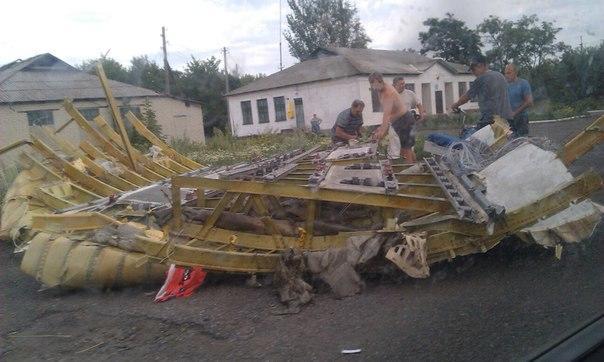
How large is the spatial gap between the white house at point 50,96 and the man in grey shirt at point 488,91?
624 cm

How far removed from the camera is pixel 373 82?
7.75 m

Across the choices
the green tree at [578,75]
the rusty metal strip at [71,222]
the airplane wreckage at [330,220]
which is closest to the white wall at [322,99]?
the green tree at [578,75]

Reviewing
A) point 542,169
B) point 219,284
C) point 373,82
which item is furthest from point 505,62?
point 219,284

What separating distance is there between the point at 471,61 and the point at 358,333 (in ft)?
15.4

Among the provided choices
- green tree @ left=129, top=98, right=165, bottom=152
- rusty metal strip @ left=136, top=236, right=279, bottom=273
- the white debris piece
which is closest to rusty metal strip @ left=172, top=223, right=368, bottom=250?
rusty metal strip @ left=136, top=236, right=279, bottom=273

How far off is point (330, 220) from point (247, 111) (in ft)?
25.6

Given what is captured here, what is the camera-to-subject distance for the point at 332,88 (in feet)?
Result: 38.2

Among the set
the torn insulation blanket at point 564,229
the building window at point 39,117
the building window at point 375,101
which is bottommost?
the torn insulation blanket at point 564,229

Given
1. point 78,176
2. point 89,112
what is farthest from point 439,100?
point 89,112

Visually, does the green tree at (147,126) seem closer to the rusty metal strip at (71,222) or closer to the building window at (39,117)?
the building window at (39,117)

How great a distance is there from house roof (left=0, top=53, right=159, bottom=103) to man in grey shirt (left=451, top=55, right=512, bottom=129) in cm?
610

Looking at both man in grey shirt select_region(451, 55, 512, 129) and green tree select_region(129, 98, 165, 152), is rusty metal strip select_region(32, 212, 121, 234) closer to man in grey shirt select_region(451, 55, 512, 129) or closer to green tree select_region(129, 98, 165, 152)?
man in grey shirt select_region(451, 55, 512, 129)

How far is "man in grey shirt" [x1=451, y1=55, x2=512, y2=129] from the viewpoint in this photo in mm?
7062

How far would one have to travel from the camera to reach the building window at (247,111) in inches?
478
